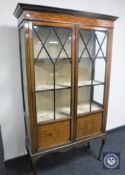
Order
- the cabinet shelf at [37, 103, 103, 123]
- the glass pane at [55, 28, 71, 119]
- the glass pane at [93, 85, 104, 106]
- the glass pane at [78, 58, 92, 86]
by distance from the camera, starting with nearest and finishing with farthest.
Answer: the glass pane at [55, 28, 71, 119] → the cabinet shelf at [37, 103, 103, 123] → the glass pane at [78, 58, 92, 86] → the glass pane at [93, 85, 104, 106]

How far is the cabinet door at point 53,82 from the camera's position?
158 cm

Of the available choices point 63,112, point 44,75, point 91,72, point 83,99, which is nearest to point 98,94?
point 83,99

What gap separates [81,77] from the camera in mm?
1941

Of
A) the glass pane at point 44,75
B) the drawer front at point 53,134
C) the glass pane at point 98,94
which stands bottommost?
the drawer front at point 53,134

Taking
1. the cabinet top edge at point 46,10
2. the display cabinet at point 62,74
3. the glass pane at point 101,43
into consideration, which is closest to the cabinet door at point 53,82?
the display cabinet at point 62,74

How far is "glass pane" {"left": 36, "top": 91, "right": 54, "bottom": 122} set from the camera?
1.74 m

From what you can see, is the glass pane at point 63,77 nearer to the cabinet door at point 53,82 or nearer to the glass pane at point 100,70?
the cabinet door at point 53,82

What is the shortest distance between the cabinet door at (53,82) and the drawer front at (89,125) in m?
0.14

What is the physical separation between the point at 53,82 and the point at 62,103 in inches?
12.3

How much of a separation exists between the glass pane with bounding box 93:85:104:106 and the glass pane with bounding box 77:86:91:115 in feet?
0.26

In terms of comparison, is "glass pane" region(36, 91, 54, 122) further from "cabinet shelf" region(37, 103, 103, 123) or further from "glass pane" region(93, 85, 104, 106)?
"glass pane" region(93, 85, 104, 106)

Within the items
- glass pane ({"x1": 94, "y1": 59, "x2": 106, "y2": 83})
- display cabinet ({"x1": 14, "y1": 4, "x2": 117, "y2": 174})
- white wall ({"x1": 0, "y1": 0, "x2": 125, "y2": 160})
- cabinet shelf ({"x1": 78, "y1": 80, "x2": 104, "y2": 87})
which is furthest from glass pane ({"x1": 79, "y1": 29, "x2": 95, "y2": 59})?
white wall ({"x1": 0, "y1": 0, "x2": 125, "y2": 160})

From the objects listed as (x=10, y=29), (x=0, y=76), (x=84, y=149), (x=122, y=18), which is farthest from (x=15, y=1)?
(x=84, y=149)

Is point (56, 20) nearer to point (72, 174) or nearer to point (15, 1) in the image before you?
point (15, 1)
